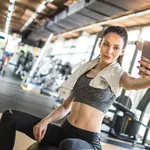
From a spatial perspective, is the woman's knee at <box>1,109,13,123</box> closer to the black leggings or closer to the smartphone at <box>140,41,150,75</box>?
the black leggings

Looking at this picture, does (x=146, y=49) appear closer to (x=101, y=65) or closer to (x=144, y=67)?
(x=144, y=67)

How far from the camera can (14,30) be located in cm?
2416

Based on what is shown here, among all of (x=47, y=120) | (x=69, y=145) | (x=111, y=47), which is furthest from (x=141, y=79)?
(x=47, y=120)

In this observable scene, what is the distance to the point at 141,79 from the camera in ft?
5.34

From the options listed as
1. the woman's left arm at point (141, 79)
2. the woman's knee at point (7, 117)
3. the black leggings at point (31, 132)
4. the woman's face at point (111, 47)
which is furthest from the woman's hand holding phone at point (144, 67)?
the woman's knee at point (7, 117)

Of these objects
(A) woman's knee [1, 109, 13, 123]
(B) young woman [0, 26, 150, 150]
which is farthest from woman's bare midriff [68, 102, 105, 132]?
(A) woman's knee [1, 109, 13, 123]

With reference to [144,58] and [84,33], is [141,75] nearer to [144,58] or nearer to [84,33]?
[144,58]

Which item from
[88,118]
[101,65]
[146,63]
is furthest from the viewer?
[101,65]

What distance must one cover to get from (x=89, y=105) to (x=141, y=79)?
334 mm

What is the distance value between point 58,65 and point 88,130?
358 inches

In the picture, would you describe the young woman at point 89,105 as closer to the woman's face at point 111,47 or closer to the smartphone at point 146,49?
the woman's face at point 111,47

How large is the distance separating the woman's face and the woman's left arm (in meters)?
0.13

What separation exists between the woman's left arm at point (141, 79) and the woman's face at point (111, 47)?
133 mm

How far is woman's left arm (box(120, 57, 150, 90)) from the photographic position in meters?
1.54
